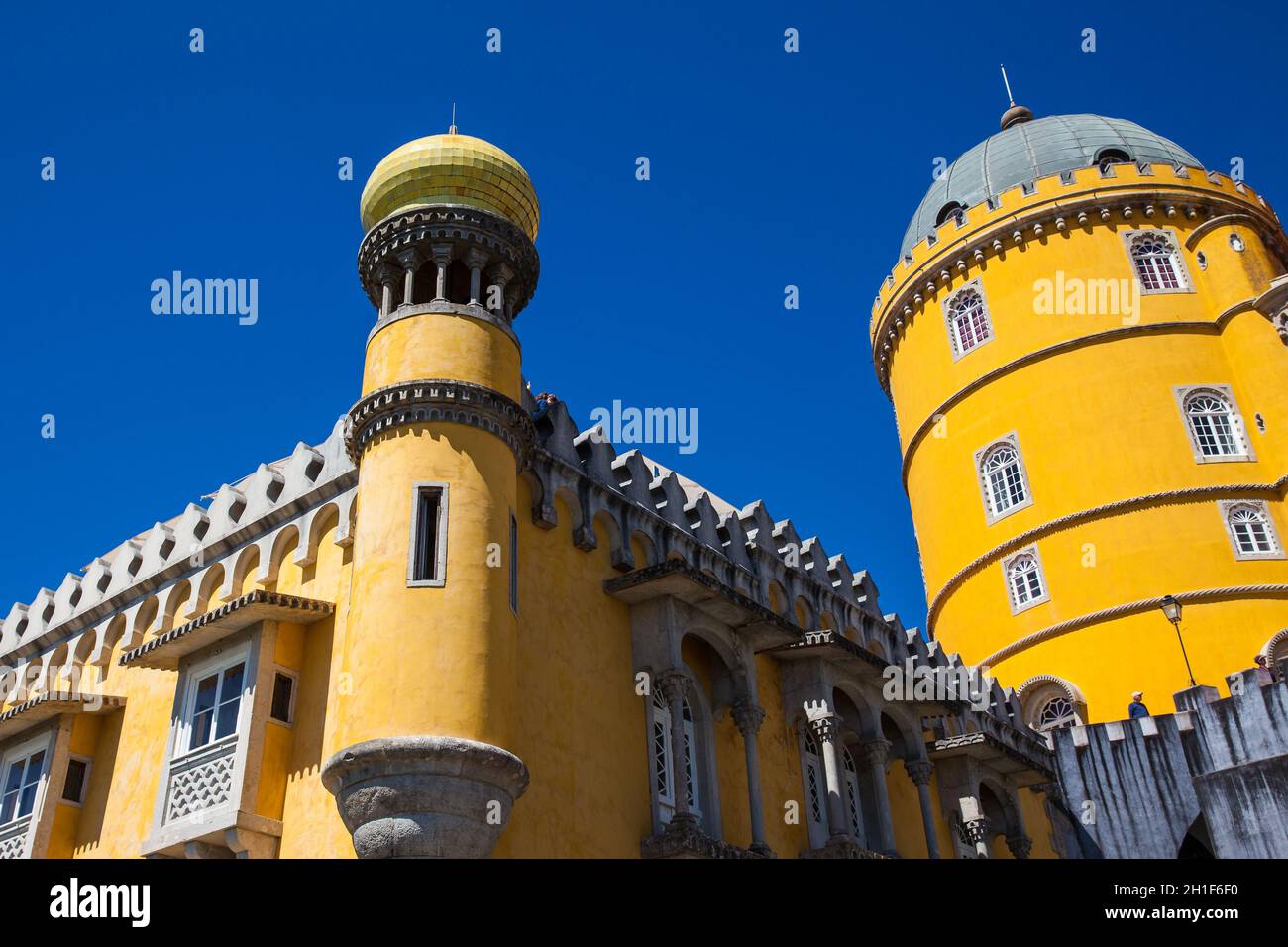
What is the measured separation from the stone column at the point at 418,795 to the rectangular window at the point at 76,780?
22.3 ft

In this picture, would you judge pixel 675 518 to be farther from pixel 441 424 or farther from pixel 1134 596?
pixel 1134 596

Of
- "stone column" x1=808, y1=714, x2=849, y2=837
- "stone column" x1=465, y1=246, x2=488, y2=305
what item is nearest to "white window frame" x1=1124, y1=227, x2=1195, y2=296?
"stone column" x1=808, y1=714, x2=849, y2=837

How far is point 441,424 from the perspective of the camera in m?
15.6

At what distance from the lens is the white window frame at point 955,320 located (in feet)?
110

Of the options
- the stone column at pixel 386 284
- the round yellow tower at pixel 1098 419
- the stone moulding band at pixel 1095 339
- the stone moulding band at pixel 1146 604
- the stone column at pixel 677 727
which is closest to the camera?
the stone column at pixel 677 727

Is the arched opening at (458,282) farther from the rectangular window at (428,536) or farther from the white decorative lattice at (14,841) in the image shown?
the white decorative lattice at (14,841)

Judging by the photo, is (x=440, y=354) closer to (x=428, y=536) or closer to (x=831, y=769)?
(x=428, y=536)

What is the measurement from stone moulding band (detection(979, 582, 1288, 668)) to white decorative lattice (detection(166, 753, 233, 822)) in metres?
20.2

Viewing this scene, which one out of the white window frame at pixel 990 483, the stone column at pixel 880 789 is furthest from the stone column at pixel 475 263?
the white window frame at pixel 990 483

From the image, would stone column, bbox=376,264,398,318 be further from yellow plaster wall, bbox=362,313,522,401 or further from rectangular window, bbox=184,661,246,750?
rectangular window, bbox=184,661,246,750

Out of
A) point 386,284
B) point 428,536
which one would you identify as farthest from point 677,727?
point 386,284

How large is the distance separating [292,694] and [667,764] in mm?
4807

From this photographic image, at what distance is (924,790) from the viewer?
69.8 feet
